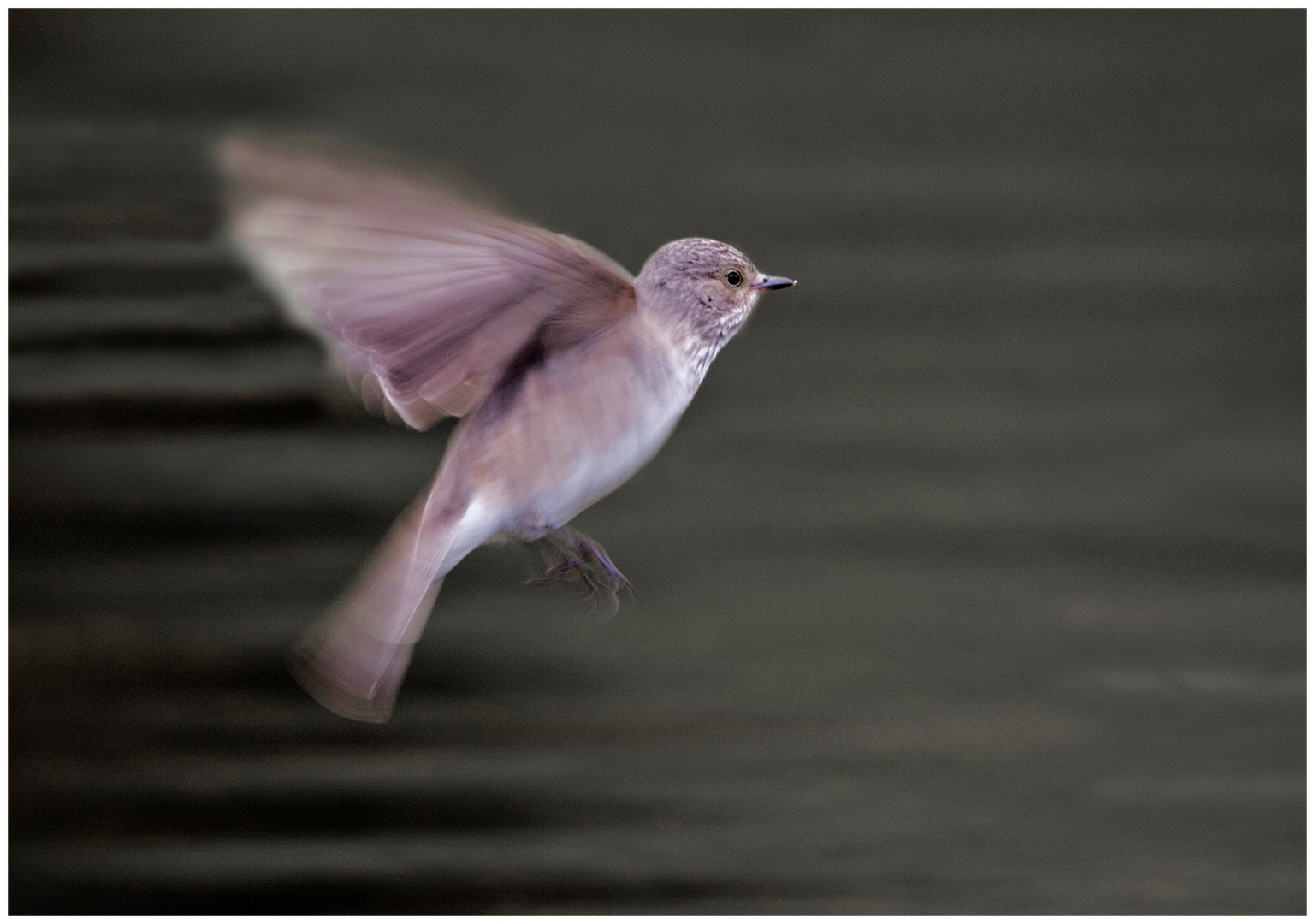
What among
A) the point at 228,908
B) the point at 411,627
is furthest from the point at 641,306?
the point at 228,908

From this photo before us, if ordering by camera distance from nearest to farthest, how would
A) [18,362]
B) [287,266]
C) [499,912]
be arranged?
[287,266] < [18,362] < [499,912]

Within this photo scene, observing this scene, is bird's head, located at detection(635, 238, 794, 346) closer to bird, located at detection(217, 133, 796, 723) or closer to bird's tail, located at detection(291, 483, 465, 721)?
bird, located at detection(217, 133, 796, 723)

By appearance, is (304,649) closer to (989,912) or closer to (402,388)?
(402,388)

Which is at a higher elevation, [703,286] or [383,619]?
[703,286]

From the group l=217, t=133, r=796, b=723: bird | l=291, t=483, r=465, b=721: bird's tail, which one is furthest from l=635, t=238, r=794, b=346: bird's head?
l=291, t=483, r=465, b=721: bird's tail

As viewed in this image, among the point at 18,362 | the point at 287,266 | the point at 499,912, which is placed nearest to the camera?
the point at 287,266

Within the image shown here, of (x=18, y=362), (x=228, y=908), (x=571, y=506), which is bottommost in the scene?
(x=228, y=908)

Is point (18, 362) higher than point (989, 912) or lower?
higher
